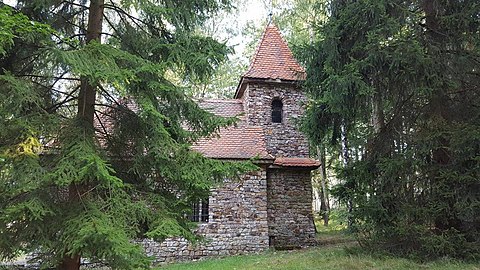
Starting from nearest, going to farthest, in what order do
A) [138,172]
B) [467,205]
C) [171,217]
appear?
1. [171,217]
2. [138,172]
3. [467,205]

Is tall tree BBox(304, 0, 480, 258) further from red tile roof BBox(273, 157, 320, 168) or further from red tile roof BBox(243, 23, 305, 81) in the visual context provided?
red tile roof BBox(243, 23, 305, 81)

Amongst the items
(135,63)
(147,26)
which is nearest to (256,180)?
(147,26)

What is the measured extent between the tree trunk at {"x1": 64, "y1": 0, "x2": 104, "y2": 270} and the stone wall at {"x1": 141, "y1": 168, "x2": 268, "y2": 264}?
7454 millimetres

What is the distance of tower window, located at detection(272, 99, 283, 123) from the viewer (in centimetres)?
1596

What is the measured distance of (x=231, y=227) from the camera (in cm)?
1302

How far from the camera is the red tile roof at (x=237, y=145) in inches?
519

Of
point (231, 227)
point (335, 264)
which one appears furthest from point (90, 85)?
point (231, 227)

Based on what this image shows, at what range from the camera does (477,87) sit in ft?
27.5

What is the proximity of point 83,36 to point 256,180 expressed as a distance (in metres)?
8.40

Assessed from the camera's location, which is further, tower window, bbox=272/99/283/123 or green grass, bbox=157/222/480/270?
tower window, bbox=272/99/283/123

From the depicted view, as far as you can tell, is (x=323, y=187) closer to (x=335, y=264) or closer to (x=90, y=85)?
(x=335, y=264)

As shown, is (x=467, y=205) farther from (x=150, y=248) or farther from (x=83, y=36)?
(x=150, y=248)

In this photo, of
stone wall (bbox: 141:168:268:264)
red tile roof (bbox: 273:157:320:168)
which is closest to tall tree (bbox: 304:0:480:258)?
stone wall (bbox: 141:168:268:264)

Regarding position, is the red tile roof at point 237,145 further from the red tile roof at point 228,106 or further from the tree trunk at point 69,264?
the tree trunk at point 69,264
